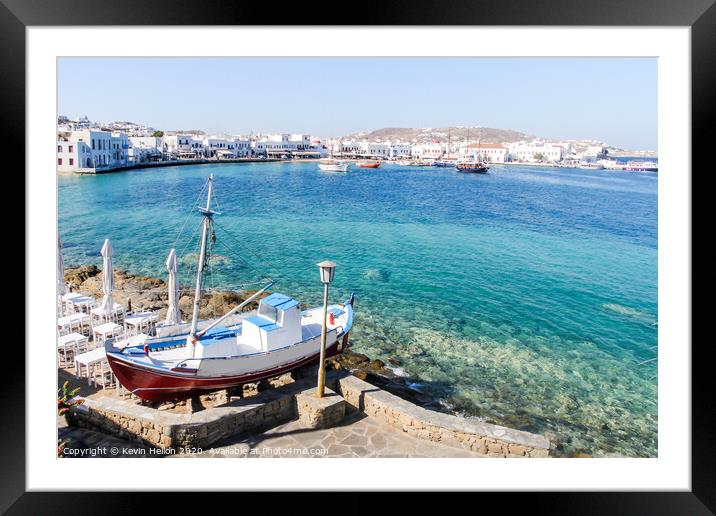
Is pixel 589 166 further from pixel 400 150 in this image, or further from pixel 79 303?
pixel 79 303

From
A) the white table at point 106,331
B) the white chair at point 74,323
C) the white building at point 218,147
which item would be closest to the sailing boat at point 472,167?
the white building at point 218,147

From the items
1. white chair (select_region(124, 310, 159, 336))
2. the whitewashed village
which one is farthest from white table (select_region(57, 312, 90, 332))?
the whitewashed village

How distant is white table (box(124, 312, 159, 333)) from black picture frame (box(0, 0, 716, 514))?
3.56m

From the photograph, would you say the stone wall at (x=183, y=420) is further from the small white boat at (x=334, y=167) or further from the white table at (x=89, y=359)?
the small white boat at (x=334, y=167)

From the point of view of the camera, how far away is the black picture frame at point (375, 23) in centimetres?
298

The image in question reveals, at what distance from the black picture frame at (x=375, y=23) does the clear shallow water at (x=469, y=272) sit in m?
3.00

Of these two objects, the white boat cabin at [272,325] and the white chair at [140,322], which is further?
the white chair at [140,322]

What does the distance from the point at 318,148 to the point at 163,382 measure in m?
52.6

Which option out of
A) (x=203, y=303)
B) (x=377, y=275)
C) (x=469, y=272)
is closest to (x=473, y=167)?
(x=469, y=272)

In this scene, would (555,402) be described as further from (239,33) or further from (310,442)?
(239,33)

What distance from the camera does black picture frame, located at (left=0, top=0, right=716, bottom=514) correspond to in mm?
2980

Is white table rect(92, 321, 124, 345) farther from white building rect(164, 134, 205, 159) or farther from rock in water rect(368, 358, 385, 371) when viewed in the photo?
white building rect(164, 134, 205, 159)

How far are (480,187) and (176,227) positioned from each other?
24.9m
